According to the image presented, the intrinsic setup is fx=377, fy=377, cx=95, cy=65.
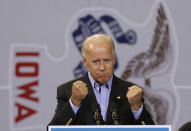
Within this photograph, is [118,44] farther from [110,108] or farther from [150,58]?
[110,108]

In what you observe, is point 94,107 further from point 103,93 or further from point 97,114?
point 103,93

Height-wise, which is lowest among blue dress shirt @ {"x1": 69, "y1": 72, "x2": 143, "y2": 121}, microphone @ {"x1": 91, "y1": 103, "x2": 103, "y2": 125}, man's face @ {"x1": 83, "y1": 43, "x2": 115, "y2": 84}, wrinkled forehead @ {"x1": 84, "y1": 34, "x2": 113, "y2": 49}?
microphone @ {"x1": 91, "y1": 103, "x2": 103, "y2": 125}

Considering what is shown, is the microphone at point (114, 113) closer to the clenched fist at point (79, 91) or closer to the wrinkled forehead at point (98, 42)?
the clenched fist at point (79, 91)

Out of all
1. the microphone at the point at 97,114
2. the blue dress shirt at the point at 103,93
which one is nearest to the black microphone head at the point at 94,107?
the microphone at the point at 97,114

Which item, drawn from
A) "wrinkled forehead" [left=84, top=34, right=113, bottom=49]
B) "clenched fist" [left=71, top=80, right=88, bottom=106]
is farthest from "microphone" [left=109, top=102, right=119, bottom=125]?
"wrinkled forehead" [left=84, top=34, right=113, bottom=49]

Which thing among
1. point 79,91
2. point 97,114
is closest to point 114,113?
point 97,114

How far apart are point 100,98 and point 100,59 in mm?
249

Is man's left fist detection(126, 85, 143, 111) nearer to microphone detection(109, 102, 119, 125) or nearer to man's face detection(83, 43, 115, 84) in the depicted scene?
microphone detection(109, 102, 119, 125)

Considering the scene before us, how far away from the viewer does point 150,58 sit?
414 centimetres

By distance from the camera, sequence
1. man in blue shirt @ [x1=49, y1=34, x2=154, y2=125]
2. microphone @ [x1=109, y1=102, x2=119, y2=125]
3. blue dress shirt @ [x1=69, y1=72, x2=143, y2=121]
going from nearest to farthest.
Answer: microphone @ [x1=109, y1=102, x2=119, y2=125] → man in blue shirt @ [x1=49, y1=34, x2=154, y2=125] → blue dress shirt @ [x1=69, y1=72, x2=143, y2=121]

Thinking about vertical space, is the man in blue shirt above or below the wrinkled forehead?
below

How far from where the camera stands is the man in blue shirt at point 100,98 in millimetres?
1940

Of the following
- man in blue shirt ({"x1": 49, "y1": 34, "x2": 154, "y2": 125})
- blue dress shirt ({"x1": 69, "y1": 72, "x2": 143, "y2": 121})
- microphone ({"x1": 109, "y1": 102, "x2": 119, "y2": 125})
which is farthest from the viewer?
blue dress shirt ({"x1": 69, "y1": 72, "x2": 143, "y2": 121})

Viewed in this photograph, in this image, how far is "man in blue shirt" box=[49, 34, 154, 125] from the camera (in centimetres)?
194
